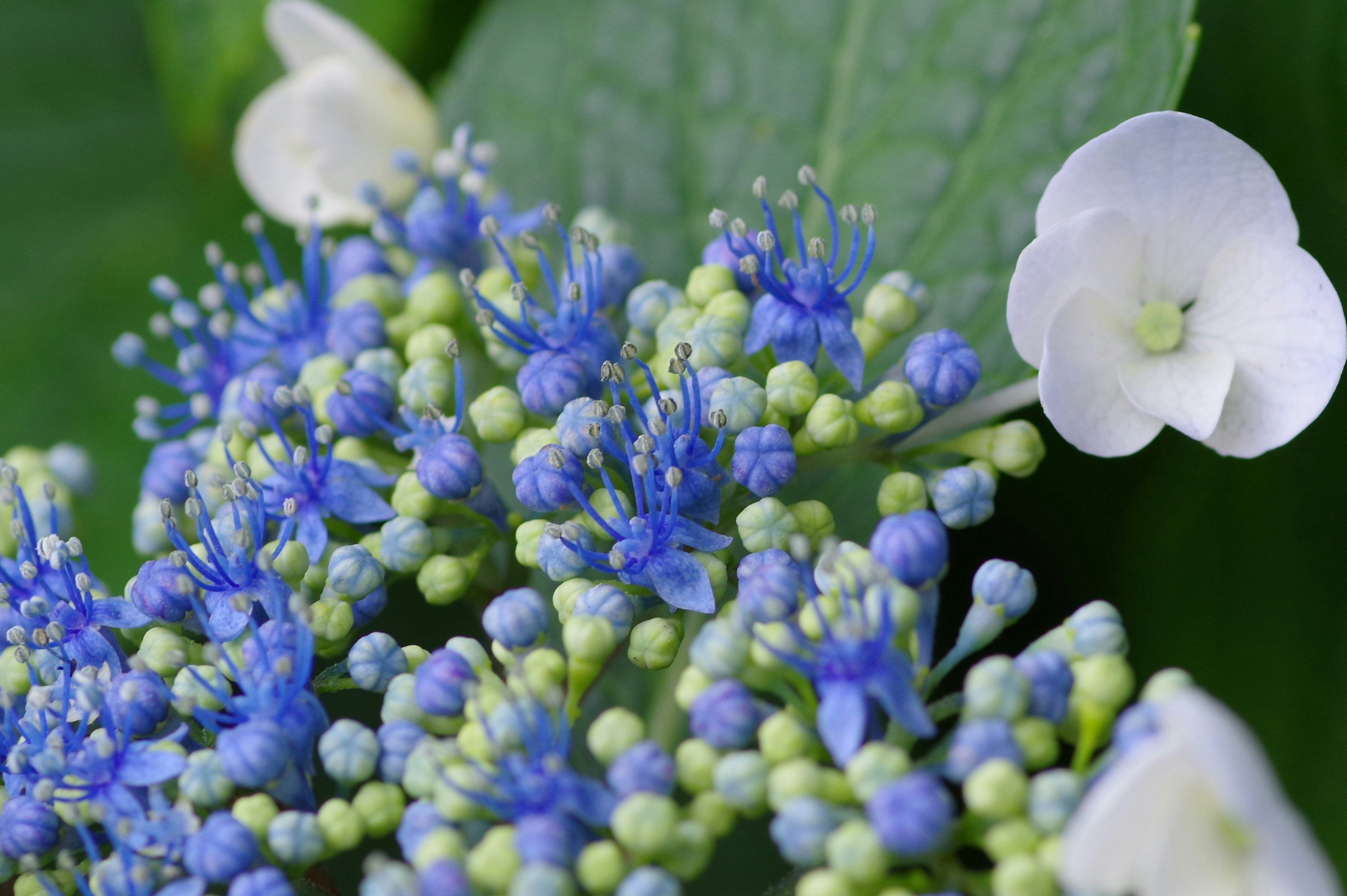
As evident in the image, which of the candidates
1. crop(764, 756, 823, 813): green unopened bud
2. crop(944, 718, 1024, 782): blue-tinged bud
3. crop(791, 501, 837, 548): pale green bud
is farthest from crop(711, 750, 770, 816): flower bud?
crop(791, 501, 837, 548): pale green bud

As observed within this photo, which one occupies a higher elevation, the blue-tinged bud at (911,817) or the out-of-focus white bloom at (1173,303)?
the out-of-focus white bloom at (1173,303)

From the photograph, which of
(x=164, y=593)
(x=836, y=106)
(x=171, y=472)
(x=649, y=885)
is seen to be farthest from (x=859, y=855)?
(x=836, y=106)

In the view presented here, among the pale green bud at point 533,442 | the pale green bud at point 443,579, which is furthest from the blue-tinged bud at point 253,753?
the pale green bud at point 533,442

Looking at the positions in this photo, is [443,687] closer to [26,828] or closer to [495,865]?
[495,865]

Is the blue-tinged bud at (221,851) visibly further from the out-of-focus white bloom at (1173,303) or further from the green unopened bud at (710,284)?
the out-of-focus white bloom at (1173,303)

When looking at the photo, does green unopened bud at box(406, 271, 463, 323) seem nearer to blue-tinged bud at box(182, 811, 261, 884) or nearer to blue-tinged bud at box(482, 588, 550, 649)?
blue-tinged bud at box(482, 588, 550, 649)
